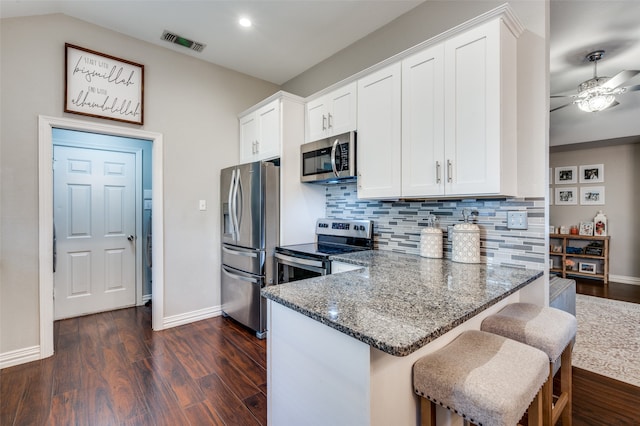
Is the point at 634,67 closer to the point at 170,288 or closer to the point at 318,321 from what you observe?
the point at 318,321

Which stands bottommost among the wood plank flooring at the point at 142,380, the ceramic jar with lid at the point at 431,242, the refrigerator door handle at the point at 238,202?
the wood plank flooring at the point at 142,380

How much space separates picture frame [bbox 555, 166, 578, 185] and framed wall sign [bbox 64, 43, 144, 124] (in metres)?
6.55

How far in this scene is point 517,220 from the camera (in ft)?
6.02

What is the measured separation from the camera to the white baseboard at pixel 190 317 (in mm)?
2947

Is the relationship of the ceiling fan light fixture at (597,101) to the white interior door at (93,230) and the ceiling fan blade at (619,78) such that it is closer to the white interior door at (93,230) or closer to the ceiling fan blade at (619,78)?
the ceiling fan blade at (619,78)

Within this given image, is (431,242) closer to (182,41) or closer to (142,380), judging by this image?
(142,380)

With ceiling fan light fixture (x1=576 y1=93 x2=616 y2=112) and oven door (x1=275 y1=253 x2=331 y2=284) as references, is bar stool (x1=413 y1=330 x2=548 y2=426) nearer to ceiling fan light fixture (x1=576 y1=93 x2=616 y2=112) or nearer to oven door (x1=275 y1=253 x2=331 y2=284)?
oven door (x1=275 y1=253 x2=331 y2=284)

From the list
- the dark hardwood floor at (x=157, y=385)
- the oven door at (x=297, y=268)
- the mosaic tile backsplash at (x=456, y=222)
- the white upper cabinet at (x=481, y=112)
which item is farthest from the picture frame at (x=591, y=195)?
the oven door at (x=297, y=268)

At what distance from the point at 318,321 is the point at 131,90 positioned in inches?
115

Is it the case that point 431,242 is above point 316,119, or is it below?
below

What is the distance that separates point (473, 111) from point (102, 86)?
119 inches

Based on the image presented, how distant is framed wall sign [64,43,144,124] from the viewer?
8.11 feet

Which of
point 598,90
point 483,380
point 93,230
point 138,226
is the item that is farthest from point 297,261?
point 598,90

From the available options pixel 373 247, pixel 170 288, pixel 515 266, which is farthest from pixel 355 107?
pixel 170 288
